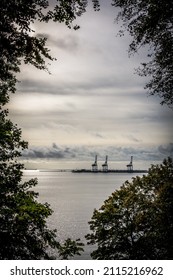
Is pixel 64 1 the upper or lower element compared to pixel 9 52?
upper

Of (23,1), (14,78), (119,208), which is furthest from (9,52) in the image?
(119,208)

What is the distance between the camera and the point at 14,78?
14.4 meters

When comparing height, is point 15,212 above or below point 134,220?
above

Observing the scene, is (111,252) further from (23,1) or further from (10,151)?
(23,1)

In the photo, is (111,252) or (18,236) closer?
(18,236)

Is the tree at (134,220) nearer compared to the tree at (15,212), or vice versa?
the tree at (15,212)

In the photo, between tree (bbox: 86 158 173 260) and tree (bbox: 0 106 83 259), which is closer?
tree (bbox: 0 106 83 259)

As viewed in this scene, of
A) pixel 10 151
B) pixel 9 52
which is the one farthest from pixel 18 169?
pixel 9 52

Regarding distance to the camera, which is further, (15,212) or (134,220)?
(134,220)
